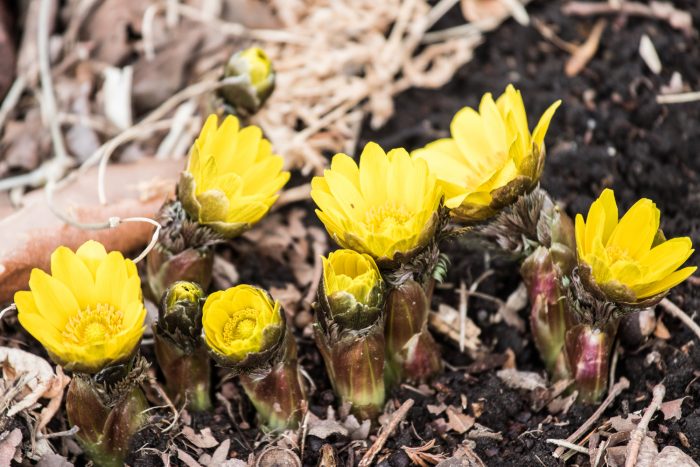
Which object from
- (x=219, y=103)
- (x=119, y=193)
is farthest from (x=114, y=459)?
(x=219, y=103)

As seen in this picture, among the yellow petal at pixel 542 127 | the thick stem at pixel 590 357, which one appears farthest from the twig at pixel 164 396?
the yellow petal at pixel 542 127

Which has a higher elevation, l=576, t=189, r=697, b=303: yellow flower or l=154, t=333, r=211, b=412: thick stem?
l=576, t=189, r=697, b=303: yellow flower

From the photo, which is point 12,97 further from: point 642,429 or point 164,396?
point 642,429

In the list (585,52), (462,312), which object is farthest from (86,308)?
(585,52)

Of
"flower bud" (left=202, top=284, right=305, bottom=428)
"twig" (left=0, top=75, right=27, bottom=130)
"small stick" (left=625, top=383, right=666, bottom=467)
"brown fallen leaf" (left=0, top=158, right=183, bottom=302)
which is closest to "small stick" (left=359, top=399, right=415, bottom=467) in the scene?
"flower bud" (left=202, top=284, right=305, bottom=428)

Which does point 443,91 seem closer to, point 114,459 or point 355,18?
point 355,18

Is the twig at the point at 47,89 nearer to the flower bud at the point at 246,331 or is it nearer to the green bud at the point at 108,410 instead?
the green bud at the point at 108,410

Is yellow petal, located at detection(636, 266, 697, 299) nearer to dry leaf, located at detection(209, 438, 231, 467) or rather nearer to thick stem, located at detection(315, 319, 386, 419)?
thick stem, located at detection(315, 319, 386, 419)
